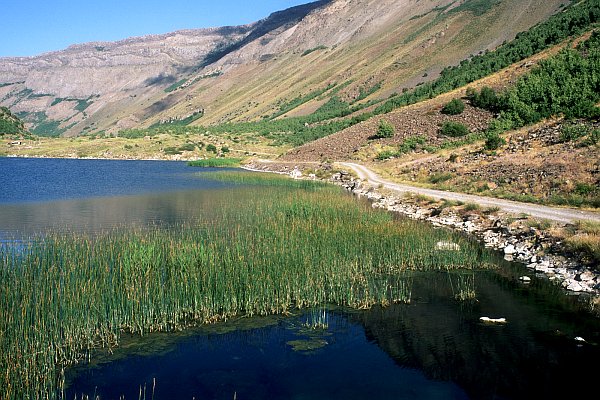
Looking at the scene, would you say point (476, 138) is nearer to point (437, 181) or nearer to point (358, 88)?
point (437, 181)

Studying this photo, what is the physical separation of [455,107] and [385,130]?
7.87m

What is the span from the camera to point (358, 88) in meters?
119

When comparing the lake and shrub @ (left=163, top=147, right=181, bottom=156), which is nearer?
the lake

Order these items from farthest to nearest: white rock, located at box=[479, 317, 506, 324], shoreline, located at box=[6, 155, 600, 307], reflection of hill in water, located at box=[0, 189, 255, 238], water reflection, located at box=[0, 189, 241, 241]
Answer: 1. reflection of hill in water, located at box=[0, 189, 255, 238]
2. water reflection, located at box=[0, 189, 241, 241]
3. shoreline, located at box=[6, 155, 600, 307]
4. white rock, located at box=[479, 317, 506, 324]

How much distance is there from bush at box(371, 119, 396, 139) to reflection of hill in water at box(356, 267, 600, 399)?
1678 inches

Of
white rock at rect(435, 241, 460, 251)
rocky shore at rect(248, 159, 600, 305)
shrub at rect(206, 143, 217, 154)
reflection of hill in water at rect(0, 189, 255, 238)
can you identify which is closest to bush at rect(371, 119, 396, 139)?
reflection of hill in water at rect(0, 189, 255, 238)

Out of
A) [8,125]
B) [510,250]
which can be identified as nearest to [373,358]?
[510,250]

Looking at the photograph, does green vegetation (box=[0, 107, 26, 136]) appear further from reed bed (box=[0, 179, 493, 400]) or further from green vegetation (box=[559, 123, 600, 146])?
reed bed (box=[0, 179, 493, 400])

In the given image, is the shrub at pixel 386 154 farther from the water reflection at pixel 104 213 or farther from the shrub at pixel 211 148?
the shrub at pixel 211 148

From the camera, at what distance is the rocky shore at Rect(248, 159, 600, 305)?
14383mm

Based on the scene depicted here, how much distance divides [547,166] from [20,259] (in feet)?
82.2

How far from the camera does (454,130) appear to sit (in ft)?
163

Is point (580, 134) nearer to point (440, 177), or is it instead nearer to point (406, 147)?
point (440, 177)

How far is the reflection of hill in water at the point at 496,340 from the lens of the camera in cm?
925
